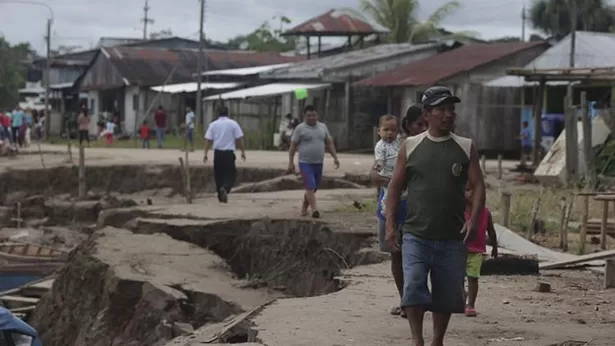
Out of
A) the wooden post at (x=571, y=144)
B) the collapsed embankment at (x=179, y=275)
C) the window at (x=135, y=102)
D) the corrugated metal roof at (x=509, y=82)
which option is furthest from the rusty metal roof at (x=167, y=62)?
the collapsed embankment at (x=179, y=275)

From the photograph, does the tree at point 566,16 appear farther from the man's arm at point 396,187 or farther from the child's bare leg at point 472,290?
the man's arm at point 396,187

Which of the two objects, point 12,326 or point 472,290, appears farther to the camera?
point 472,290

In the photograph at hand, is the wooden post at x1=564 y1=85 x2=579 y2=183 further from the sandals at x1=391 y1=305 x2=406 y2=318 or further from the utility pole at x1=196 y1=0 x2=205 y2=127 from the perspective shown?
the utility pole at x1=196 y1=0 x2=205 y2=127

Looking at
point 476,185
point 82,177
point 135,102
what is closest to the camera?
point 476,185

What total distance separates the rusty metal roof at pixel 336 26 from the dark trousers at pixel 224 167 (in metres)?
26.9

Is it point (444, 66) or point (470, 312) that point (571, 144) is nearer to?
point (470, 312)

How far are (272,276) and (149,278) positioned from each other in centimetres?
226

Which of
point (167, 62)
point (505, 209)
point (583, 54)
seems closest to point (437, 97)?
point (505, 209)

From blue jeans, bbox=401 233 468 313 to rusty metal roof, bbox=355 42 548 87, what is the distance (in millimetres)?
28505

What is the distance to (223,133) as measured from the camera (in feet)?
65.1

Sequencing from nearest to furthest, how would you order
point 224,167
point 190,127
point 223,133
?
point 223,133 < point 224,167 < point 190,127

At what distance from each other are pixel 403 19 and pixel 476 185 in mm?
44780

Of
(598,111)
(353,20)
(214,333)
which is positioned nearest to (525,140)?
(598,111)

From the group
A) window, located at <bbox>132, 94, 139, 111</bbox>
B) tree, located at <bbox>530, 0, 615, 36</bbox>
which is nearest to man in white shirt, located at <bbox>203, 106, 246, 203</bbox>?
tree, located at <bbox>530, 0, 615, 36</bbox>
